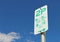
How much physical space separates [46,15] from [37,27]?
738mm

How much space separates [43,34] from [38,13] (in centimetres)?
103

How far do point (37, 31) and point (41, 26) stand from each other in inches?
13.2

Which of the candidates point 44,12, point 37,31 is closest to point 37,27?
point 37,31

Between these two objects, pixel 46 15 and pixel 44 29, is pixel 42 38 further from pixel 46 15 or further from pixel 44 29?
pixel 46 15

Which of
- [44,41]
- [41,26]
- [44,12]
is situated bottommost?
[44,41]

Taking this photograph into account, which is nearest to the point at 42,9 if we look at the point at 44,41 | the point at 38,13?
the point at 38,13

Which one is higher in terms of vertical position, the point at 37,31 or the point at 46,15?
the point at 46,15

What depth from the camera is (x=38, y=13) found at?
9.52 meters

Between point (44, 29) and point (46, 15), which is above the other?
point (46, 15)

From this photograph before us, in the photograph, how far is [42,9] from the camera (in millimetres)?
9438

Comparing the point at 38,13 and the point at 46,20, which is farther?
the point at 38,13

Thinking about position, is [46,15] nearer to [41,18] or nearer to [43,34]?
[41,18]

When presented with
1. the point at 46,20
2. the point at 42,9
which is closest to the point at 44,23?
the point at 46,20

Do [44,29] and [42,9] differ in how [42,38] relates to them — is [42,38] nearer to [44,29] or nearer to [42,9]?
[44,29]
